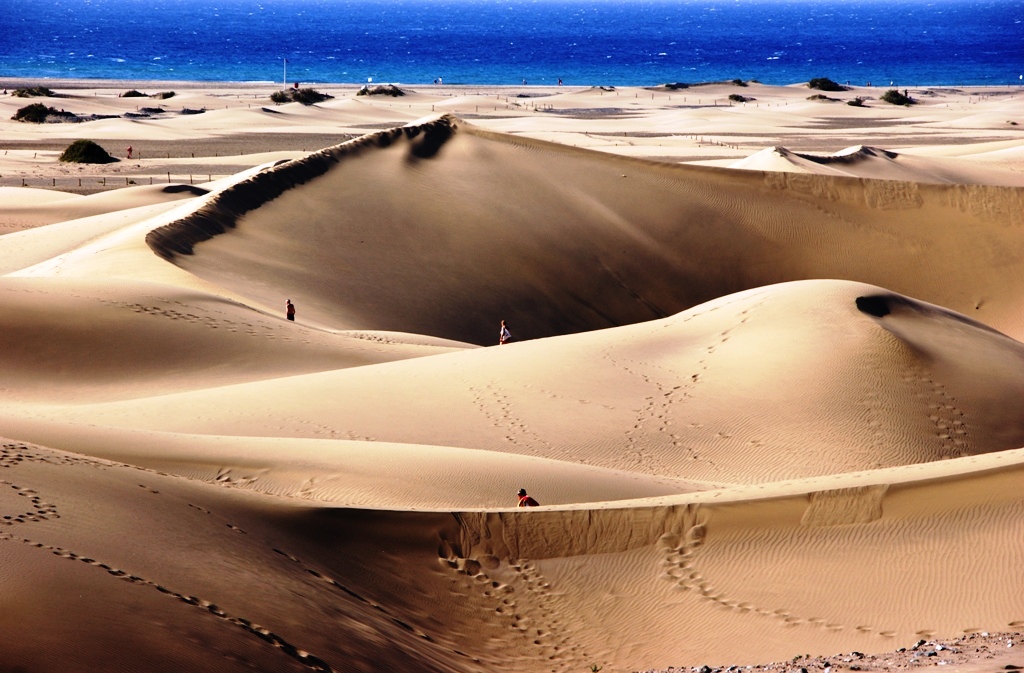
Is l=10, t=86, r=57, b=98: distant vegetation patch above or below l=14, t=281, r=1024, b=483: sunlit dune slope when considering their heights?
below

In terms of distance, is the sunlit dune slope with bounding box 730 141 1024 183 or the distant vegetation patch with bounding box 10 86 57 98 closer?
the sunlit dune slope with bounding box 730 141 1024 183

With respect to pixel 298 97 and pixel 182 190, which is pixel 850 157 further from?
pixel 298 97

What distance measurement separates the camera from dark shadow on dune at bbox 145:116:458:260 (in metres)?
22.7

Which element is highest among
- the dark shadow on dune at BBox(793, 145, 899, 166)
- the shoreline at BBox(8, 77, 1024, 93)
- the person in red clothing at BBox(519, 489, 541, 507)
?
the dark shadow on dune at BBox(793, 145, 899, 166)

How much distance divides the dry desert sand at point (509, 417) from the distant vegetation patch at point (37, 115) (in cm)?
2043

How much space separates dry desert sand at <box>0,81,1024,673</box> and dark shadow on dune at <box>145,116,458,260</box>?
4.1 inches

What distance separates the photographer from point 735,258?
90.2ft

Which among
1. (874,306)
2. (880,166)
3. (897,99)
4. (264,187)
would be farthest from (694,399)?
(897,99)

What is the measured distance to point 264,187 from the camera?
26031 millimetres

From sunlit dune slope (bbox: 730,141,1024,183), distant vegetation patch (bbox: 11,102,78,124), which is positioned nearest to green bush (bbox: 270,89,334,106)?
distant vegetation patch (bbox: 11,102,78,124)

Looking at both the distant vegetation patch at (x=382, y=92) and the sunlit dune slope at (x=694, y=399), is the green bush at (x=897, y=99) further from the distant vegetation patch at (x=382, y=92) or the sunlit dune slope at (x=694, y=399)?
the sunlit dune slope at (x=694, y=399)

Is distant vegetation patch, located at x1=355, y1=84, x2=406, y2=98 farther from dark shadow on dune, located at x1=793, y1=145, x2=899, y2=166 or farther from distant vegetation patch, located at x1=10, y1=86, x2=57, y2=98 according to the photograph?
dark shadow on dune, located at x1=793, y1=145, x2=899, y2=166

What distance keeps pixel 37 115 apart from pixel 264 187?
3170 centimetres

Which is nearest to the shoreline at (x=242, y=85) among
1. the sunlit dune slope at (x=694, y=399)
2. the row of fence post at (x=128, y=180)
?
the row of fence post at (x=128, y=180)
